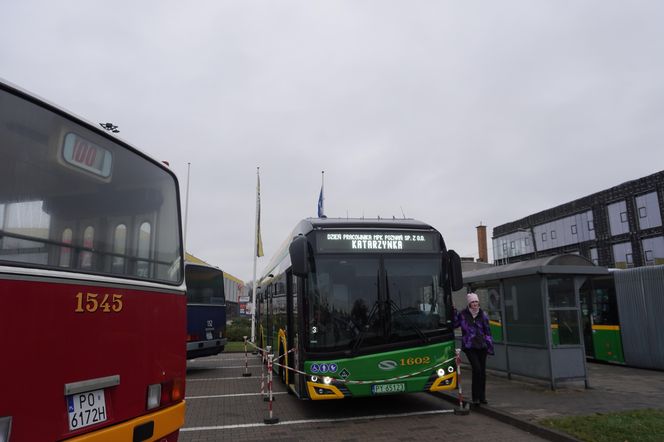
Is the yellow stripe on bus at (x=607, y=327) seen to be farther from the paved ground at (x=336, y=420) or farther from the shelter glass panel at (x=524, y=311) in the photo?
the paved ground at (x=336, y=420)

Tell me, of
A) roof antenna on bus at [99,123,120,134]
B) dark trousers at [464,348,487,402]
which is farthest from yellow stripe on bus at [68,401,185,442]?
dark trousers at [464,348,487,402]

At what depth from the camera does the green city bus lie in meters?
7.59

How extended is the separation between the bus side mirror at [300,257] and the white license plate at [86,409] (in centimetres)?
437

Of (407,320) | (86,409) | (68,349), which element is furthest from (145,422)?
(407,320)

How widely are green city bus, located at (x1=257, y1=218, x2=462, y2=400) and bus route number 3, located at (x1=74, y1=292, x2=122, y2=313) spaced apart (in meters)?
4.17

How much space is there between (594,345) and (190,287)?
12.8 metres

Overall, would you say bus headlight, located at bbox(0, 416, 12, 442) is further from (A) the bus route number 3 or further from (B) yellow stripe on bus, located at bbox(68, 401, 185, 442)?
(A) the bus route number 3

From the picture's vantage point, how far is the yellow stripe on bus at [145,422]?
10.5 ft

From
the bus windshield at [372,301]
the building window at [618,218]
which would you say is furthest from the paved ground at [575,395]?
the building window at [618,218]

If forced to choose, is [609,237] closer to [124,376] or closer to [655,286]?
[655,286]

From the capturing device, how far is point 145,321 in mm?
3791

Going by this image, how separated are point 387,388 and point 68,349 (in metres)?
5.51

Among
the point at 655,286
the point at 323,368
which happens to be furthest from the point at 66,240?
the point at 655,286

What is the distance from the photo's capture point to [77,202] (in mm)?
3328
